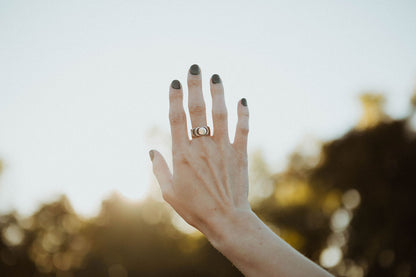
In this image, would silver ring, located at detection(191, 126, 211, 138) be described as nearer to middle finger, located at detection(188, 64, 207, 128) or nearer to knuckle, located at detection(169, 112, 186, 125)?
middle finger, located at detection(188, 64, 207, 128)

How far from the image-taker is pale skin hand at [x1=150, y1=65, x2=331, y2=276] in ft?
7.50

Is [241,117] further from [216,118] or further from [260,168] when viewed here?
[260,168]

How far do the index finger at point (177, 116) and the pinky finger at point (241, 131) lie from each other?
1.26 feet

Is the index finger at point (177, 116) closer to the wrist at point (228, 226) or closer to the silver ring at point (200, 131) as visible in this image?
the silver ring at point (200, 131)

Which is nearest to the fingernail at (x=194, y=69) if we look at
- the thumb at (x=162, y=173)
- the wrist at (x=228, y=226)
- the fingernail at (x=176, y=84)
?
the fingernail at (x=176, y=84)

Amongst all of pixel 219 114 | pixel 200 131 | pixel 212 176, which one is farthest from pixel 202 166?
pixel 219 114

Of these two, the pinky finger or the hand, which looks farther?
the pinky finger

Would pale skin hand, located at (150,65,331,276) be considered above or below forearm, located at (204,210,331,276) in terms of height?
above

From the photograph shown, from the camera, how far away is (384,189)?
29.2 m

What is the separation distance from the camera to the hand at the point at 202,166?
245cm

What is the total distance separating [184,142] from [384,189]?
1203 inches

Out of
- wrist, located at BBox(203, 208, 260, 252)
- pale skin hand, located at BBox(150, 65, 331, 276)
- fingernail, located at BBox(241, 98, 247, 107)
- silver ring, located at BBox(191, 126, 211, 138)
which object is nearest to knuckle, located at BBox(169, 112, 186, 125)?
pale skin hand, located at BBox(150, 65, 331, 276)

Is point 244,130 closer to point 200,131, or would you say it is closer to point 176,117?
point 200,131

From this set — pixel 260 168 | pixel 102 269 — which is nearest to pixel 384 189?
pixel 260 168
